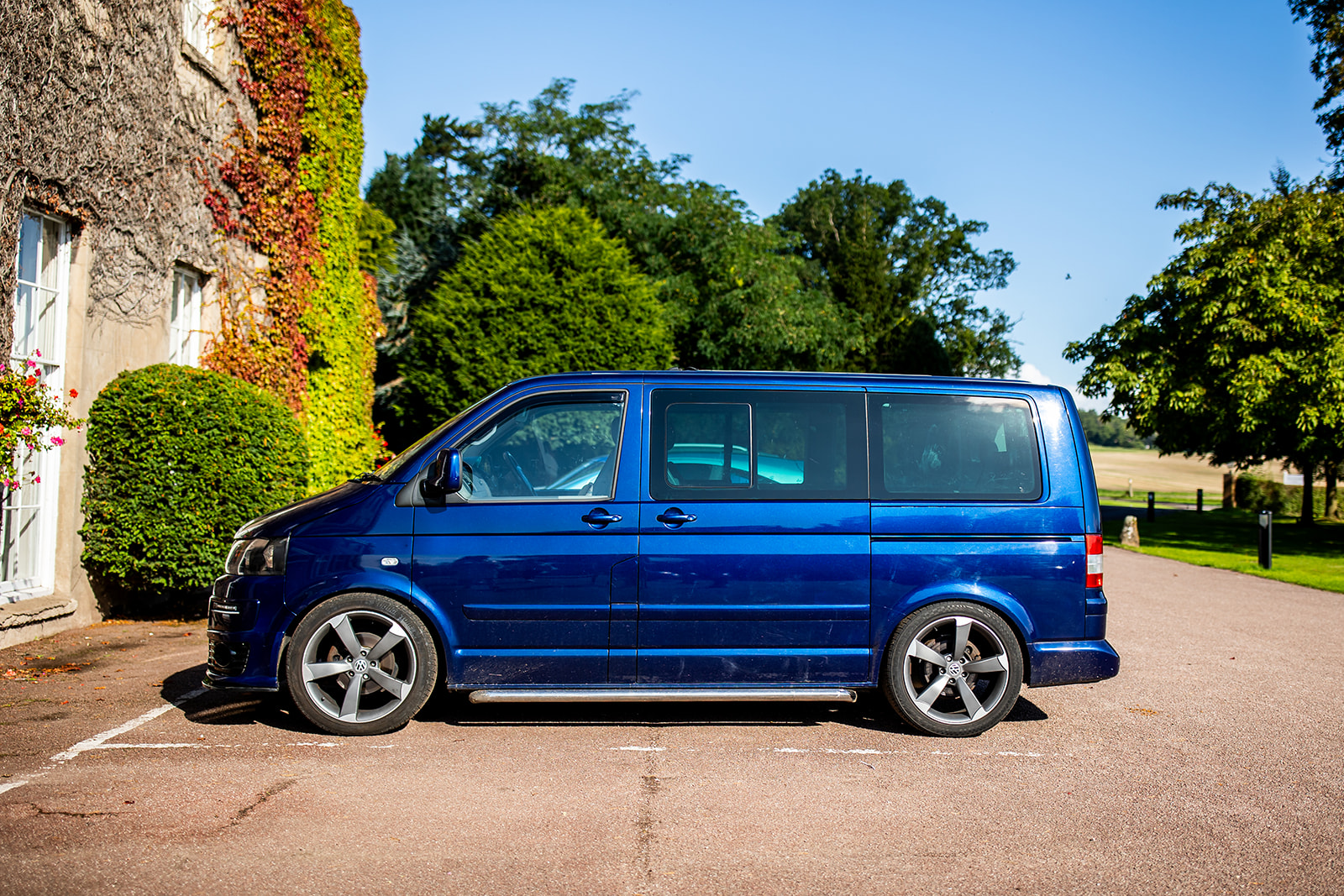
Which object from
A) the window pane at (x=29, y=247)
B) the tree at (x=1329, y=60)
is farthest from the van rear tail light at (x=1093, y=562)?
the tree at (x=1329, y=60)

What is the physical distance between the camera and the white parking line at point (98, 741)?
15.5 ft

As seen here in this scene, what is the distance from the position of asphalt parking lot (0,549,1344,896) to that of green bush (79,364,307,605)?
175 centimetres

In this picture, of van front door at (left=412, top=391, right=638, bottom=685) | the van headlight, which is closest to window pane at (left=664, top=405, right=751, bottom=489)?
van front door at (left=412, top=391, right=638, bottom=685)

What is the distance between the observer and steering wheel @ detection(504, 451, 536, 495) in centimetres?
574

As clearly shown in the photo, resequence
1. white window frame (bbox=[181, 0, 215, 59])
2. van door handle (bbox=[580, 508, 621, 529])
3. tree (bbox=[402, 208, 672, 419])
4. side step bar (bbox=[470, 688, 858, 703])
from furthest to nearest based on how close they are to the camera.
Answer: tree (bbox=[402, 208, 672, 419])
white window frame (bbox=[181, 0, 215, 59])
van door handle (bbox=[580, 508, 621, 529])
side step bar (bbox=[470, 688, 858, 703])

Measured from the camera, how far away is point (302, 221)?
12.3 meters

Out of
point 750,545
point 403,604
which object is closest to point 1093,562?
point 750,545

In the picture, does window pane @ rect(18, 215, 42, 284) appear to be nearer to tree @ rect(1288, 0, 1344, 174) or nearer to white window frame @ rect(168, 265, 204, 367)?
white window frame @ rect(168, 265, 204, 367)

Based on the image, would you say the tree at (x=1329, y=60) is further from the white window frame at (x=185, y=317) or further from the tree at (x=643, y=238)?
the white window frame at (x=185, y=317)

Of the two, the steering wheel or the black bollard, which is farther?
the black bollard

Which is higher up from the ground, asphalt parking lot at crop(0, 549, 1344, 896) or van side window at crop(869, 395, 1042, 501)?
van side window at crop(869, 395, 1042, 501)

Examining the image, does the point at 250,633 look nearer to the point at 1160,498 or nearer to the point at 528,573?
the point at 528,573

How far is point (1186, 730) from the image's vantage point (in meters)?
6.03

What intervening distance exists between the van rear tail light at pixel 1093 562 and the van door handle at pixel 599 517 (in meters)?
2.71
